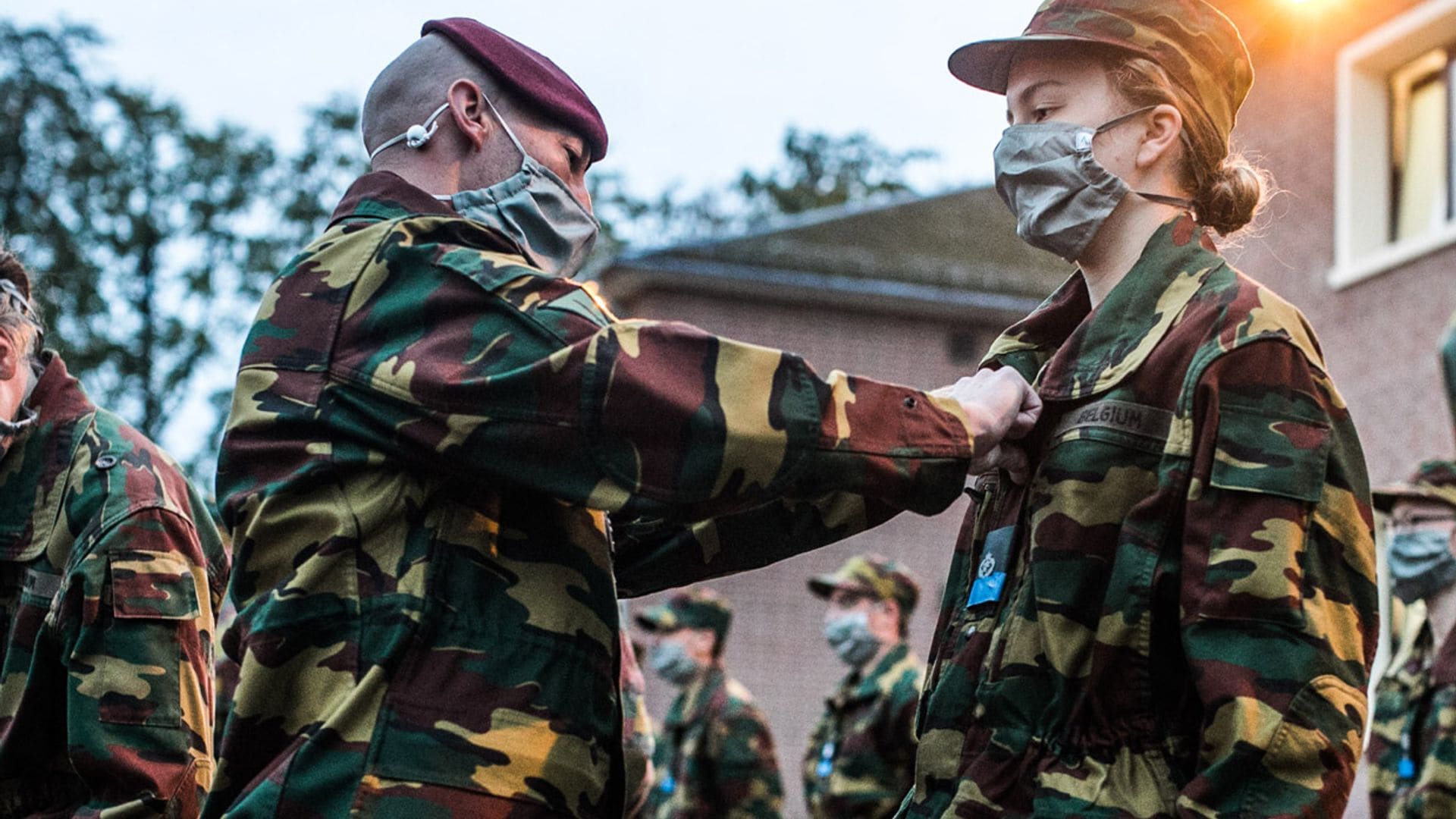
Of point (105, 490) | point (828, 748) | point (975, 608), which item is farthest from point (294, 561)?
point (828, 748)

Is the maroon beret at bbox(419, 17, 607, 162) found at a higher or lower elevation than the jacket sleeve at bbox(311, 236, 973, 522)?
higher

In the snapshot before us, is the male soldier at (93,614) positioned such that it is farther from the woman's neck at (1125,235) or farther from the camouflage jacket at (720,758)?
the camouflage jacket at (720,758)

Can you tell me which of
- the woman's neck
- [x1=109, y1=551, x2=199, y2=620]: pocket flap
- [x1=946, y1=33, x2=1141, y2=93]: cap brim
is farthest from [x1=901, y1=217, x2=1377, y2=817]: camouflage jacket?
[x1=109, y1=551, x2=199, y2=620]: pocket flap

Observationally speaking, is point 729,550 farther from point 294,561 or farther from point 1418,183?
point 1418,183

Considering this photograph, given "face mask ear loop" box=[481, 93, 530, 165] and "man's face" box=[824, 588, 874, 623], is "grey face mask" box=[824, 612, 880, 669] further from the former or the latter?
"face mask ear loop" box=[481, 93, 530, 165]

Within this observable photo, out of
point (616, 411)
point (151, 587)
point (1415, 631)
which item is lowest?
point (151, 587)

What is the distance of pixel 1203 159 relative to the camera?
4.34m

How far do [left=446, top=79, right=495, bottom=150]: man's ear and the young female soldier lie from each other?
108 cm

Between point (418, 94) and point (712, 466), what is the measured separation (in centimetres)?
127

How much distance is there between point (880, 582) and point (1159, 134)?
1091 centimetres

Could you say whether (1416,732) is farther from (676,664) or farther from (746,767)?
(676,664)

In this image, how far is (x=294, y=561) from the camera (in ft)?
13.4

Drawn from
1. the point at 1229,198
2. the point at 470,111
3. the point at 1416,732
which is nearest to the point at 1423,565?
the point at 1416,732

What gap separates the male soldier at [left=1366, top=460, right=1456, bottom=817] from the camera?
10.6 m
